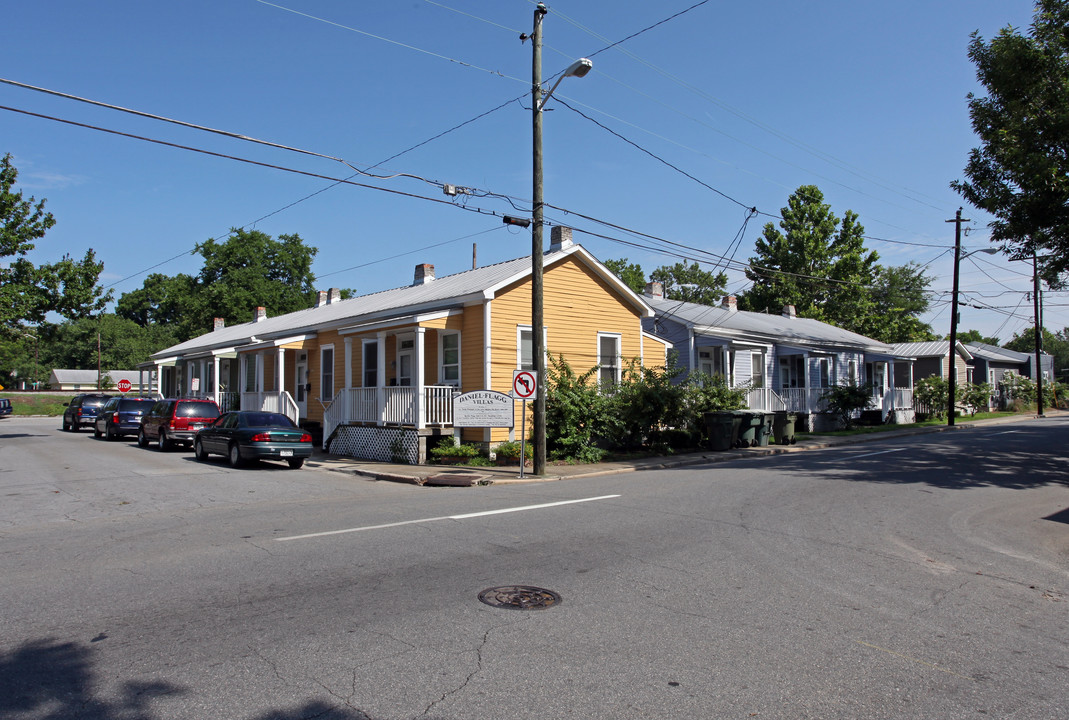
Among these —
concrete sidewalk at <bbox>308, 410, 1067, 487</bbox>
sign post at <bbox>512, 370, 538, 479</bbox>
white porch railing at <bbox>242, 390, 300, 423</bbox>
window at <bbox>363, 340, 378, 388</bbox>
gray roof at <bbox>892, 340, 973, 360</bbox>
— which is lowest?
concrete sidewalk at <bbox>308, 410, 1067, 487</bbox>

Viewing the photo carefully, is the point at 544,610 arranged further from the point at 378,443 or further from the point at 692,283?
the point at 692,283

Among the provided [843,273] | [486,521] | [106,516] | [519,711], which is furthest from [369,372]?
[843,273]

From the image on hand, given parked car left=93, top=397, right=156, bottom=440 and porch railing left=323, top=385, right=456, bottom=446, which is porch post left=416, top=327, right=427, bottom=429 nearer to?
porch railing left=323, top=385, right=456, bottom=446

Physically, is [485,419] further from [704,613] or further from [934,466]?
[704,613]

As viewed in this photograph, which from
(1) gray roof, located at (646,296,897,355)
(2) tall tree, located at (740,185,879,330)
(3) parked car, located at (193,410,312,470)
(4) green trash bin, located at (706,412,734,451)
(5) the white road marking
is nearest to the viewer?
(5) the white road marking

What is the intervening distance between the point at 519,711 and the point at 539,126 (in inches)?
556

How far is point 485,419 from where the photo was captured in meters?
17.2

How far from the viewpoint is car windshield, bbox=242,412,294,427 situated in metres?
18.1

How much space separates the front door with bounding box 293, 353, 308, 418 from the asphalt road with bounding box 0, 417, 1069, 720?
14.6m

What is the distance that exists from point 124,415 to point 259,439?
1402cm

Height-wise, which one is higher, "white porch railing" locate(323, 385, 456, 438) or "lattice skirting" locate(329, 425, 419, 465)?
"white porch railing" locate(323, 385, 456, 438)

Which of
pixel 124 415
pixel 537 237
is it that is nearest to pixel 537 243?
pixel 537 237

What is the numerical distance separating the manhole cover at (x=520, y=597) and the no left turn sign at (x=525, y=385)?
372 inches

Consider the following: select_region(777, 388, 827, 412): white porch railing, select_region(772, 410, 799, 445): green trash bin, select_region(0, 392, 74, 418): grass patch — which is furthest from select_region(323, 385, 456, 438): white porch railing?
select_region(0, 392, 74, 418): grass patch
